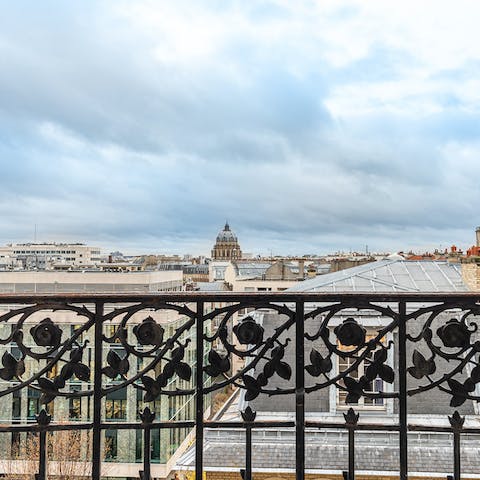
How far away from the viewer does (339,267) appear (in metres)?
36.8

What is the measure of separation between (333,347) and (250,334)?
36cm

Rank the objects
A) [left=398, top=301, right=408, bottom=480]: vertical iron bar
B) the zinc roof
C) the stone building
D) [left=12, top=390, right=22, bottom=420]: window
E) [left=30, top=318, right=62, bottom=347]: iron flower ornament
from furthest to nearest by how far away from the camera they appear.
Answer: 1. [left=12, top=390, right=22, bottom=420]: window
2. the zinc roof
3. the stone building
4. [left=398, top=301, right=408, bottom=480]: vertical iron bar
5. [left=30, top=318, right=62, bottom=347]: iron flower ornament

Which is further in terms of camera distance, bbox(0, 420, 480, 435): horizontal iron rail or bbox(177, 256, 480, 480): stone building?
bbox(177, 256, 480, 480): stone building

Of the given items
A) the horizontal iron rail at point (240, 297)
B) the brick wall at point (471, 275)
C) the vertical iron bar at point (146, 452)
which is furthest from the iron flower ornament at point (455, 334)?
the brick wall at point (471, 275)

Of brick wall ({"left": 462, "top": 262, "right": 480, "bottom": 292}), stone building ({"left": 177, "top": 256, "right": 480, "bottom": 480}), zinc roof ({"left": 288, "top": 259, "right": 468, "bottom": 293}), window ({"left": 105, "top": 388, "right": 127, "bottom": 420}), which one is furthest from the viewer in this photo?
window ({"left": 105, "top": 388, "right": 127, "bottom": 420})

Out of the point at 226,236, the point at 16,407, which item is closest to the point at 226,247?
the point at 226,236

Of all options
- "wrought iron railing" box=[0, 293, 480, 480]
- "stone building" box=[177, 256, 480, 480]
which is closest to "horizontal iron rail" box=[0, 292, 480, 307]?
"wrought iron railing" box=[0, 293, 480, 480]

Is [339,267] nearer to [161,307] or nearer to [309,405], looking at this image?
[309,405]

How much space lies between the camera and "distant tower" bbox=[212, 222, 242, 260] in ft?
439

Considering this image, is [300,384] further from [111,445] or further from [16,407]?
[16,407]

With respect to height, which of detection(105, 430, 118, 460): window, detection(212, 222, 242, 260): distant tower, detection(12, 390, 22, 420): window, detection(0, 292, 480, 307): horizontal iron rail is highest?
detection(212, 222, 242, 260): distant tower

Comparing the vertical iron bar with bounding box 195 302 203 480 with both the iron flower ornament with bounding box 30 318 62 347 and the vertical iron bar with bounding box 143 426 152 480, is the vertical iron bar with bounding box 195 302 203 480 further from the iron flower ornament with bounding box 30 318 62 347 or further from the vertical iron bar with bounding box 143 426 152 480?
the iron flower ornament with bounding box 30 318 62 347

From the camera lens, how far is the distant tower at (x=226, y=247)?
133875 millimetres

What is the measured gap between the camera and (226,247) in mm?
134375
